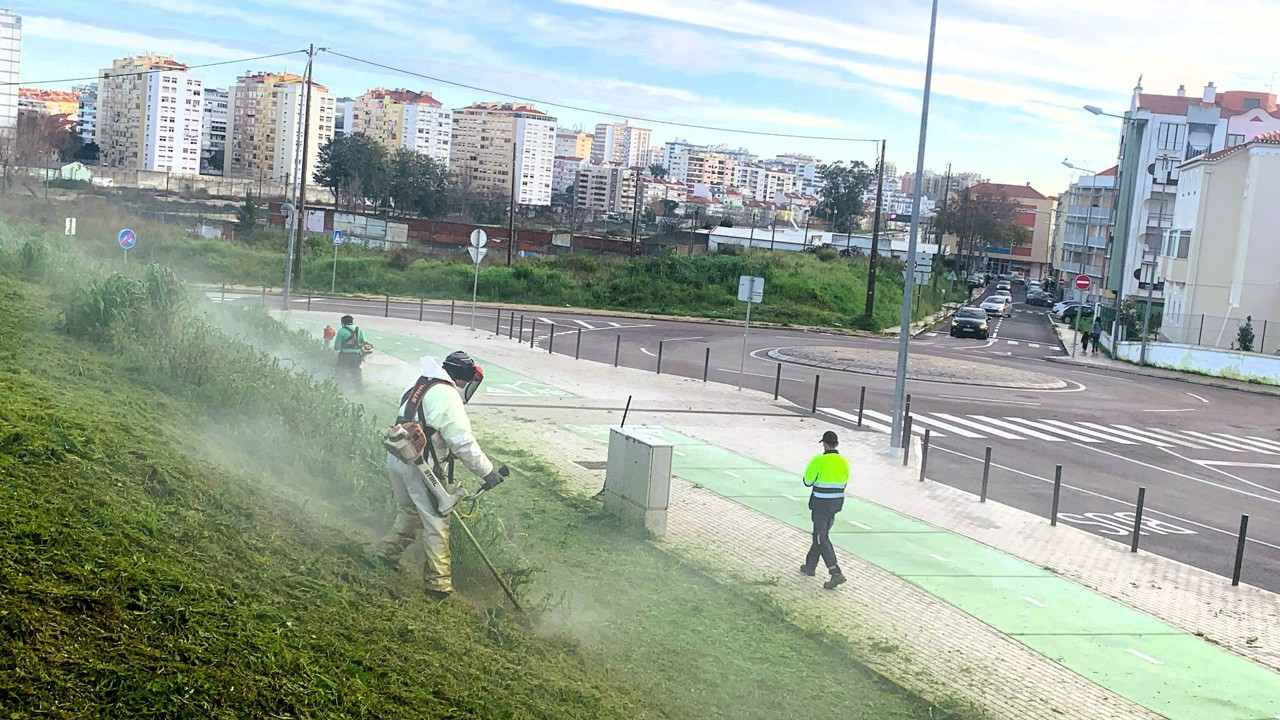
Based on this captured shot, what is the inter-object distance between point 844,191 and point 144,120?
103379mm

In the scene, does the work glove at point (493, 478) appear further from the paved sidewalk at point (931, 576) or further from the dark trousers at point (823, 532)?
the dark trousers at point (823, 532)

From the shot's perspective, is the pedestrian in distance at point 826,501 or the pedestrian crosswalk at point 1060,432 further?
the pedestrian crosswalk at point 1060,432

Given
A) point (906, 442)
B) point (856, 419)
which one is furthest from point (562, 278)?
point (906, 442)

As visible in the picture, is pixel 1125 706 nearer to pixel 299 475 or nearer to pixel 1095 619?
pixel 1095 619

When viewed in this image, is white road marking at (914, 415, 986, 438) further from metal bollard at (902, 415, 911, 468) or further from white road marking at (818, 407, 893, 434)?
metal bollard at (902, 415, 911, 468)

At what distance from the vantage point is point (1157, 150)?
88.2m

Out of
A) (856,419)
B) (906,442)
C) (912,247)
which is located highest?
(912,247)

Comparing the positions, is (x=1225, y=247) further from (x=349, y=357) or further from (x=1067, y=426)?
(x=349, y=357)

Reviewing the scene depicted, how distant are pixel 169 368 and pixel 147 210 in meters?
72.9

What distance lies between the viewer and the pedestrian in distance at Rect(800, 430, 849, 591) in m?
11.3

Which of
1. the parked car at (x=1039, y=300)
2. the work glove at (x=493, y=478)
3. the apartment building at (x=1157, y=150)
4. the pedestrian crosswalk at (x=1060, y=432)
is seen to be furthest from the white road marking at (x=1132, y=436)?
the parked car at (x=1039, y=300)

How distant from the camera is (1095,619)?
11.3 metres

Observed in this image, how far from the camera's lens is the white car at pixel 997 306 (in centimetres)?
7619

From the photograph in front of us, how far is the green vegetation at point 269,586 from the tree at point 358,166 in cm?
10842
